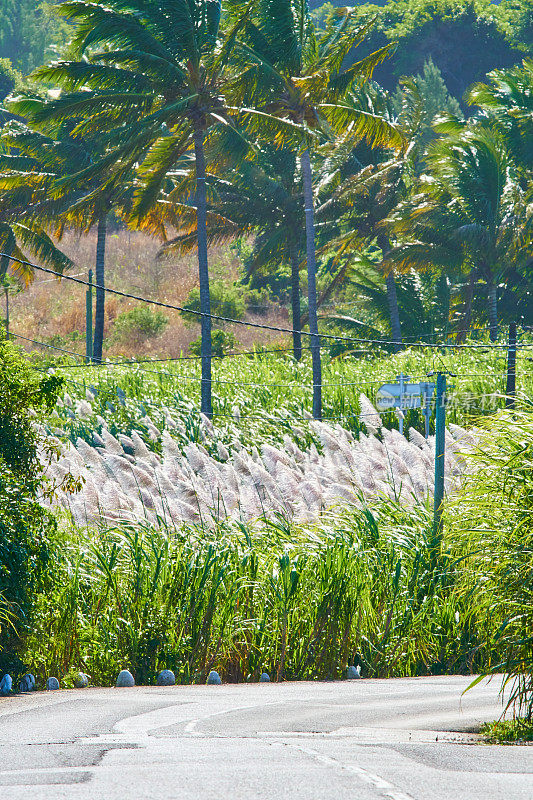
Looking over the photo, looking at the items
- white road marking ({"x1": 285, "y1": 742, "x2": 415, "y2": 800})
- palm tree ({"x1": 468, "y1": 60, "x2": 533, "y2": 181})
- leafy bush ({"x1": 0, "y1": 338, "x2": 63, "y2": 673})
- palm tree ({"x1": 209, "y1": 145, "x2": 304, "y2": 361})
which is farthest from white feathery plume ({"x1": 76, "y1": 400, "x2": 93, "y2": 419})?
palm tree ({"x1": 468, "y1": 60, "x2": 533, "y2": 181})

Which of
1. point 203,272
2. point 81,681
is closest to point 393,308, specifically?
point 203,272

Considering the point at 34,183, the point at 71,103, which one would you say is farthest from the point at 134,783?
the point at 34,183

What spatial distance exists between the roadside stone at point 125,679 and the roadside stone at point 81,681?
0.41 metres

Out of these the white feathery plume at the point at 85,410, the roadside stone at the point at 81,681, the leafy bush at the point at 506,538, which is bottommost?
the roadside stone at the point at 81,681

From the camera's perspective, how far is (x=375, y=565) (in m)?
11.4

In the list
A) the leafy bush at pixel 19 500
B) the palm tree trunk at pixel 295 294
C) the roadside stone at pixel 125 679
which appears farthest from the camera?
the palm tree trunk at pixel 295 294

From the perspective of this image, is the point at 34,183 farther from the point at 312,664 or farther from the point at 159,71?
the point at 312,664

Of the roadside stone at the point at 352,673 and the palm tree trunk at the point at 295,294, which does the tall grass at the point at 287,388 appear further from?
the roadside stone at the point at 352,673

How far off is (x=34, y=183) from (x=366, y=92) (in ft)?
40.2

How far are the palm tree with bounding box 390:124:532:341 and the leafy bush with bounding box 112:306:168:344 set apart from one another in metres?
17.7

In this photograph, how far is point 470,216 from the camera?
30766mm

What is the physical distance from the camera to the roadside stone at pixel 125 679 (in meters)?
9.91

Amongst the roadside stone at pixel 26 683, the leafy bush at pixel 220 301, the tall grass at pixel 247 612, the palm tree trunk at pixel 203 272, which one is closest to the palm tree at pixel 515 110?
the palm tree trunk at pixel 203 272

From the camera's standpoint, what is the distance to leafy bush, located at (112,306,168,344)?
46.1 metres
